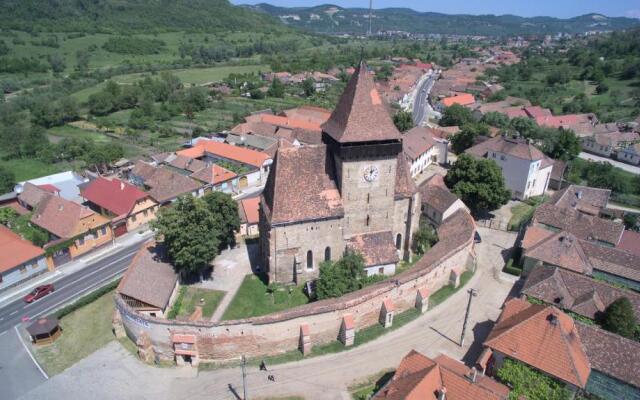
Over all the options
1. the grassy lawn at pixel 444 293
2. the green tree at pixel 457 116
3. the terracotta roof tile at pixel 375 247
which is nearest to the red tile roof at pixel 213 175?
the terracotta roof tile at pixel 375 247

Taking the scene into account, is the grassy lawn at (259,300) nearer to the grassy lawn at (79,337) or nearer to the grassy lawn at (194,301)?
the grassy lawn at (194,301)

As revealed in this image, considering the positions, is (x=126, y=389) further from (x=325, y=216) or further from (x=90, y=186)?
(x=90, y=186)

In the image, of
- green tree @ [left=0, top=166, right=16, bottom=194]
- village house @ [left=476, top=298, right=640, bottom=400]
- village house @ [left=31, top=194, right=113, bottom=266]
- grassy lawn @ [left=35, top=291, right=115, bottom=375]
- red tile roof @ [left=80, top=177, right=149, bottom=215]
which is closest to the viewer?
village house @ [left=476, top=298, right=640, bottom=400]

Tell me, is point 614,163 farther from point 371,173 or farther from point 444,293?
point 371,173

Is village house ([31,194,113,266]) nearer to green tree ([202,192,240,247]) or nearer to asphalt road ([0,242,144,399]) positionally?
asphalt road ([0,242,144,399])

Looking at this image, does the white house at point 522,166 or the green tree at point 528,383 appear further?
the white house at point 522,166

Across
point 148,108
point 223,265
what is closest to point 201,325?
point 223,265

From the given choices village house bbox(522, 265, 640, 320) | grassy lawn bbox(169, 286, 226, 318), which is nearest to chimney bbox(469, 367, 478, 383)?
village house bbox(522, 265, 640, 320)

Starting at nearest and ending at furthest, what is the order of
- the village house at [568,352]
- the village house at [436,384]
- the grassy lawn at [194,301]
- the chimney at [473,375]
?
the village house at [436,384], the chimney at [473,375], the village house at [568,352], the grassy lawn at [194,301]
